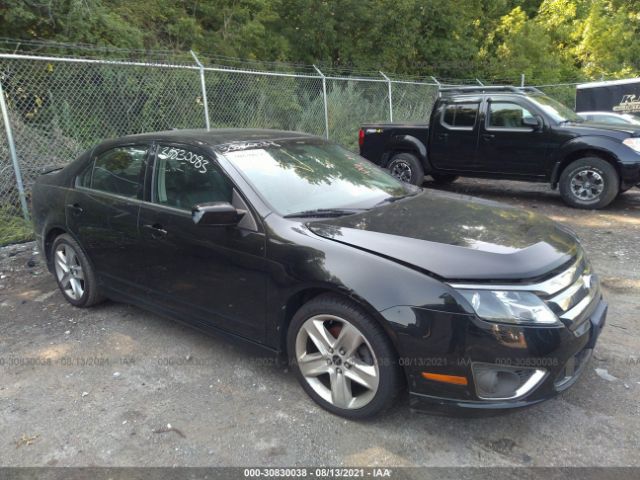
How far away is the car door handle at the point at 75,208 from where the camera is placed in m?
4.23

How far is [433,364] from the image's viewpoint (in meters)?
2.52

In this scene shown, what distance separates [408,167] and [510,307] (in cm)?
720

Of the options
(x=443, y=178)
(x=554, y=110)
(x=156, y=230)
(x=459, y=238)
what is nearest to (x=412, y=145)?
(x=443, y=178)

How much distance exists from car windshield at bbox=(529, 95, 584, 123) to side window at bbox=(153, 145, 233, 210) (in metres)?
6.40

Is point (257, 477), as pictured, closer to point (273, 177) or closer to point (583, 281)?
point (273, 177)

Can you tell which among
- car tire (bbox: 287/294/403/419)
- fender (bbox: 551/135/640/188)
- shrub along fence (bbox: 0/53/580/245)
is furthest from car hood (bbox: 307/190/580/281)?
shrub along fence (bbox: 0/53/580/245)

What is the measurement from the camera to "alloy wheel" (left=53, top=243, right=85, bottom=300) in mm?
4457

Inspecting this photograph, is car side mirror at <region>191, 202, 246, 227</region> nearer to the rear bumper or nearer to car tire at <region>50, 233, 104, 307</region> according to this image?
the rear bumper

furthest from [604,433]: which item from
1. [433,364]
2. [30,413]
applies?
[30,413]

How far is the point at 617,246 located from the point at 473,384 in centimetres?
449

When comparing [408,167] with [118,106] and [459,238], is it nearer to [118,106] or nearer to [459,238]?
[118,106]

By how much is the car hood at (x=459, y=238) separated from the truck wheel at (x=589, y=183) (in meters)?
4.81

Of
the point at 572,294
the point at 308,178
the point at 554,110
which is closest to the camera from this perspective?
the point at 572,294

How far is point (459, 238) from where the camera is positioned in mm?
2818
